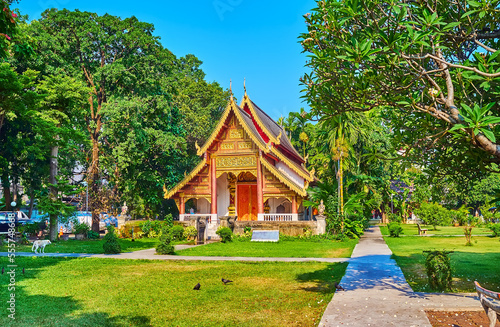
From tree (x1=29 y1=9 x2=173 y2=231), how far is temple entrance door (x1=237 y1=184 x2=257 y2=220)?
10617 millimetres

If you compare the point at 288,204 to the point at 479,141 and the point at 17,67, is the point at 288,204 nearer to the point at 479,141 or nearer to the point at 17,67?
the point at 17,67

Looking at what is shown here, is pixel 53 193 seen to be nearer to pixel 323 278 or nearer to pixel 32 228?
pixel 32 228

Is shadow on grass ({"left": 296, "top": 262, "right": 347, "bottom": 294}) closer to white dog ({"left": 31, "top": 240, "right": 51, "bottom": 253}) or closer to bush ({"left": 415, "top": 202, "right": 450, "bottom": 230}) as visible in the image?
white dog ({"left": 31, "top": 240, "right": 51, "bottom": 253})

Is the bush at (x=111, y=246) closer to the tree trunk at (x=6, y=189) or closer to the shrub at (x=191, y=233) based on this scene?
the shrub at (x=191, y=233)

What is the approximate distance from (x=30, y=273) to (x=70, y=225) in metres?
24.0

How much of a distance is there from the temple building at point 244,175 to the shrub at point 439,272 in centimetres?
1651

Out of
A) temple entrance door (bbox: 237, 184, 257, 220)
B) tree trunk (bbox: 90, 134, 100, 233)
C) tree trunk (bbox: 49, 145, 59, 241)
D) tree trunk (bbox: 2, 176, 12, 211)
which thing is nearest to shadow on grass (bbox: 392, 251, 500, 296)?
temple entrance door (bbox: 237, 184, 257, 220)

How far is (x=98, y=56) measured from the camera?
1254 inches

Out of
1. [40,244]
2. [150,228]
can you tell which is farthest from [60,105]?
[150,228]

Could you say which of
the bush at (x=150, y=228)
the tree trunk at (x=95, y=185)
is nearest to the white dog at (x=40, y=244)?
the bush at (x=150, y=228)

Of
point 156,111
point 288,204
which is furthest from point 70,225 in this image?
point 288,204

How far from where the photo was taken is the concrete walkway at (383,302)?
686 centimetres

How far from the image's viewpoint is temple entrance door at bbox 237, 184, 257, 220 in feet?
101

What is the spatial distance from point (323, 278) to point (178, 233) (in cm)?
1513
